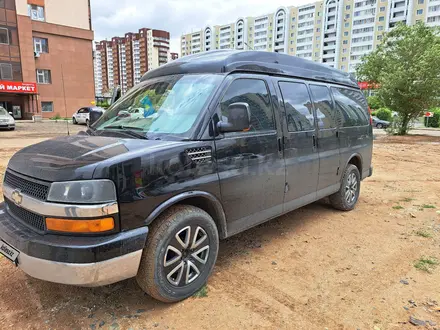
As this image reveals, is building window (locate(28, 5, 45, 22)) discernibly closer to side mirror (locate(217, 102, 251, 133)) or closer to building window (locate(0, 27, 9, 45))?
building window (locate(0, 27, 9, 45))

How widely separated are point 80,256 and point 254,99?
7.42ft

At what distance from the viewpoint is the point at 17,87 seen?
34.1 meters

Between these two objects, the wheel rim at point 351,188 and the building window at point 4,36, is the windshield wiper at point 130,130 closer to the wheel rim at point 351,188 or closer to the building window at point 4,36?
the wheel rim at point 351,188

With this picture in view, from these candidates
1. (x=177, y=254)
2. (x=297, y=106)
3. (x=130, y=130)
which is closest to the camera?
(x=177, y=254)

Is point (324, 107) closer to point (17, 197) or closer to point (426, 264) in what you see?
point (426, 264)

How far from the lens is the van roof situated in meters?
3.34

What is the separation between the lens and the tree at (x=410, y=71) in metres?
18.2

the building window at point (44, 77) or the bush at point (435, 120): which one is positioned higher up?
the building window at point (44, 77)

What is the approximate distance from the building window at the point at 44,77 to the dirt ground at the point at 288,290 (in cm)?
3908

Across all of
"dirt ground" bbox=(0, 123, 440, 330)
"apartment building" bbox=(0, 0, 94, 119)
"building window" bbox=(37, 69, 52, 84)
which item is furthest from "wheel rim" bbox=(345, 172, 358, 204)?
"building window" bbox=(37, 69, 52, 84)

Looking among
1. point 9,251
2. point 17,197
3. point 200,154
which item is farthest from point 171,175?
point 9,251

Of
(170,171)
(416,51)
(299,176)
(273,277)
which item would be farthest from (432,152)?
(170,171)

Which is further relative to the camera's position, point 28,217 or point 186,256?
point 186,256

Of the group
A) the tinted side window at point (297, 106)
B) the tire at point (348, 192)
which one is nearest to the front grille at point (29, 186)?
the tinted side window at point (297, 106)
